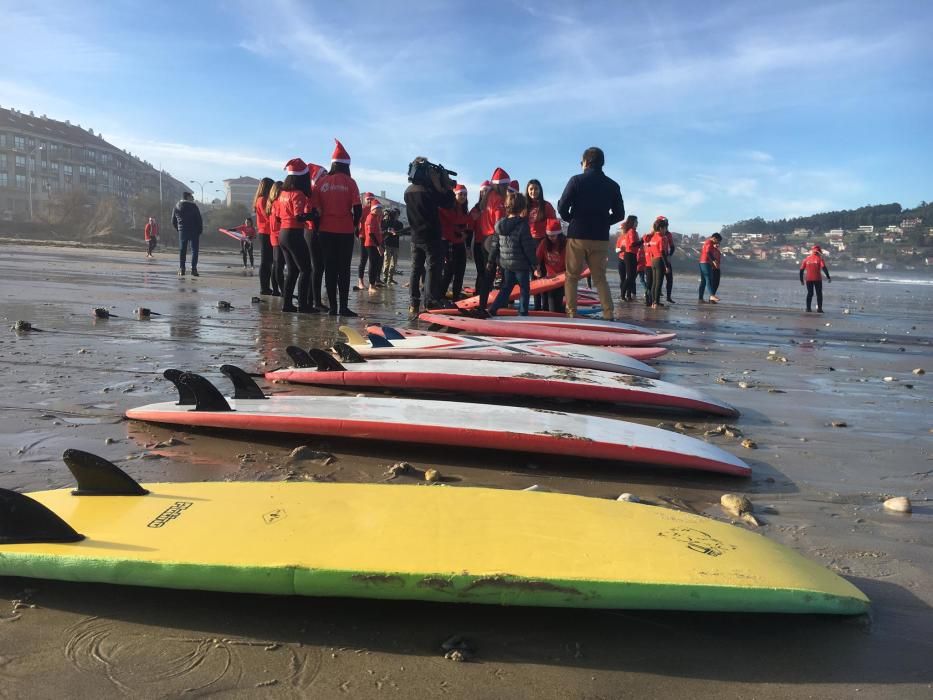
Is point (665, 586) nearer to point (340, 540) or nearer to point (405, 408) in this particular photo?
point (340, 540)

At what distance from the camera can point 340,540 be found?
1.73 m

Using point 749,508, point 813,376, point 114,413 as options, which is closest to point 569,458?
point 749,508

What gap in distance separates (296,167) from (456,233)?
7.38 ft

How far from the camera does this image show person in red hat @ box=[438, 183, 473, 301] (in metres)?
8.80

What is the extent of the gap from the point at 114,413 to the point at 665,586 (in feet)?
9.52

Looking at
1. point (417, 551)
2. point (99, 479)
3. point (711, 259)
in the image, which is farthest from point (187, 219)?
point (417, 551)

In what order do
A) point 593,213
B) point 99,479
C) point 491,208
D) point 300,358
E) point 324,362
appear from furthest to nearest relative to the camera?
point 491,208, point 593,213, point 300,358, point 324,362, point 99,479

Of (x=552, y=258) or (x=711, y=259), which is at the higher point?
(x=711, y=259)

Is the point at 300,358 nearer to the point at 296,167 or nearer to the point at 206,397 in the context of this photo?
the point at 206,397

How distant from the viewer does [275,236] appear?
938cm

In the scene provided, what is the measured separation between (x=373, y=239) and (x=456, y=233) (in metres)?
4.30

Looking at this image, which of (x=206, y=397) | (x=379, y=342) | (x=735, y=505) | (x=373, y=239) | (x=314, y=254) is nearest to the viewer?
(x=735, y=505)

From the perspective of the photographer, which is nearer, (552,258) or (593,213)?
(593,213)

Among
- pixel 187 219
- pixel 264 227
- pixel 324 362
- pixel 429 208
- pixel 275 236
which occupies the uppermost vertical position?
pixel 187 219
